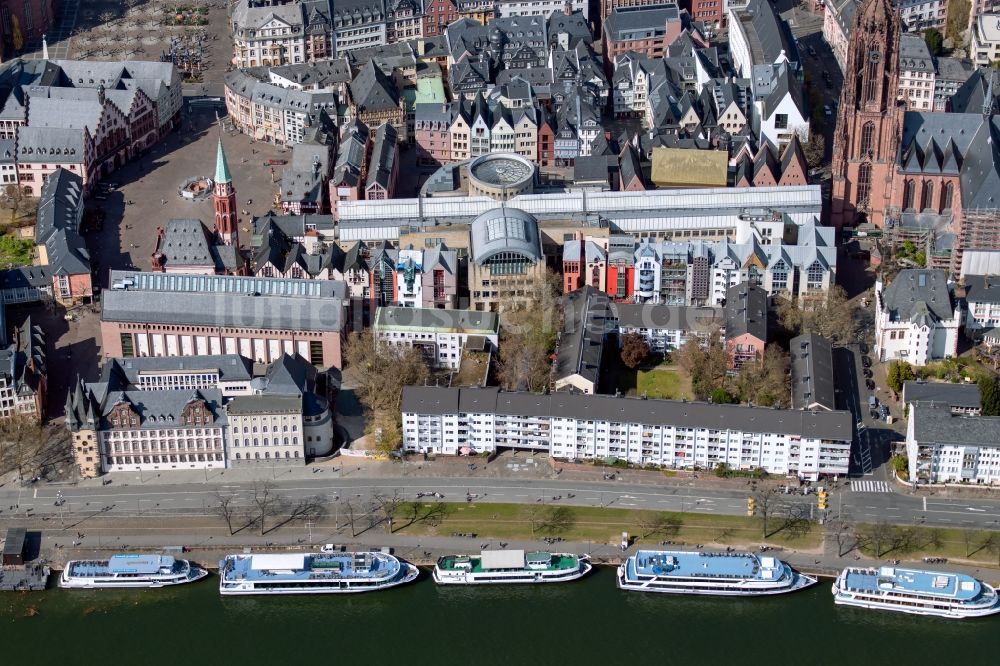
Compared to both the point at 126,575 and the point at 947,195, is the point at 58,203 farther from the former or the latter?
the point at 947,195

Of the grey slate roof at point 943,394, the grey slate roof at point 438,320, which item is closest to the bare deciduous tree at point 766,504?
the grey slate roof at point 943,394

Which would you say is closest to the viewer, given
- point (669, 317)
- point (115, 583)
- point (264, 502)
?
point (115, 583)

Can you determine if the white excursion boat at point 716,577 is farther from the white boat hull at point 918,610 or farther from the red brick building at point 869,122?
the red brick building at point 869,122

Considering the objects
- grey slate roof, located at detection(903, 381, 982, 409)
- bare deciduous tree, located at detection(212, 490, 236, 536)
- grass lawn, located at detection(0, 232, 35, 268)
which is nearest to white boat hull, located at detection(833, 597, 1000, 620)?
grey slate roof, located at detection(903, 381, 982, 409)

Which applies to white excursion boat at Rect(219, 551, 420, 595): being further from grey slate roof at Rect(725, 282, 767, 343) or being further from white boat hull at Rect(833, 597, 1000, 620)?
grey slate roof at Rect(725, 282, 767, 343)

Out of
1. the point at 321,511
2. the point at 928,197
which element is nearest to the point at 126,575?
the point at 321,511

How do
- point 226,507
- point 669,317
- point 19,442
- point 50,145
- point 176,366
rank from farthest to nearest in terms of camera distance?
point 50,145 < point 669,317 < point 176,366 < point 19,442 < point 226,507

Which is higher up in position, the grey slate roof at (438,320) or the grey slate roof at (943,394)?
the grey slate roof at (438,320)
